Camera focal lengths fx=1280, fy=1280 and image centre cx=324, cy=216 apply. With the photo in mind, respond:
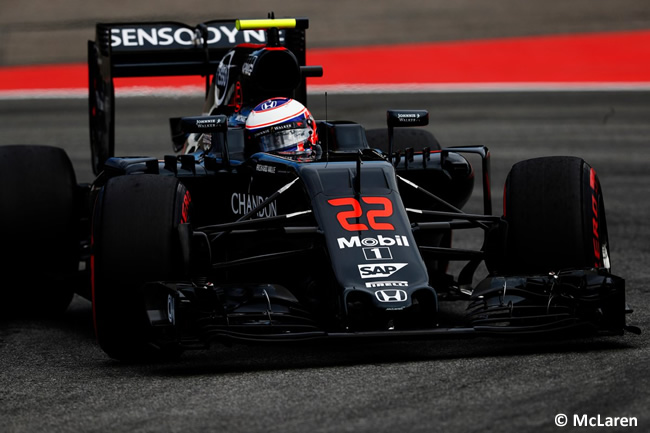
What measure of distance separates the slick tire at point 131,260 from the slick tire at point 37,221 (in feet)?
5.96

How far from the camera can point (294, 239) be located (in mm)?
7312

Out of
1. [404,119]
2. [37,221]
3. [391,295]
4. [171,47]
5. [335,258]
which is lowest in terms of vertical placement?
[37,221]

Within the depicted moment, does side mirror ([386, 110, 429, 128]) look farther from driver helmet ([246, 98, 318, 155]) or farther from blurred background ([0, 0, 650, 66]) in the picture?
blurred background ([0, 0, 650, 66])

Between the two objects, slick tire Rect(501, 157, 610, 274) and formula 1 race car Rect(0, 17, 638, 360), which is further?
slick tire Rect(501, 157, 610, 274)

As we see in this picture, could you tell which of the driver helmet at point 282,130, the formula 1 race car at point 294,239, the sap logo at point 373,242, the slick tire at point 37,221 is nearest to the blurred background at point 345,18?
the slick tire at point 37,221

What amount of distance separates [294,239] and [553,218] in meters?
1.46

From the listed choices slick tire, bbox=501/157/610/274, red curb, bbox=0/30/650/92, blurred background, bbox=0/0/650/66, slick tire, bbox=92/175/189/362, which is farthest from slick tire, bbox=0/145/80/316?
blurred background, bbox=0/0/650/66

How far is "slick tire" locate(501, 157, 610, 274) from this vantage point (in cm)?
703

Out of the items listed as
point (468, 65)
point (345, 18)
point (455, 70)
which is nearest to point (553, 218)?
point (455, 70)

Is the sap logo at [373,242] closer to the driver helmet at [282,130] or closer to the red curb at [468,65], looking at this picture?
the driver helmet at [282,130]

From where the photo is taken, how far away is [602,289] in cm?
655

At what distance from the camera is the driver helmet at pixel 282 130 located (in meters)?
7.98

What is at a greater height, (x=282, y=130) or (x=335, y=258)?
(x=282, y=130)

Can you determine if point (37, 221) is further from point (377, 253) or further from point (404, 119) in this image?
point (377, 253)
